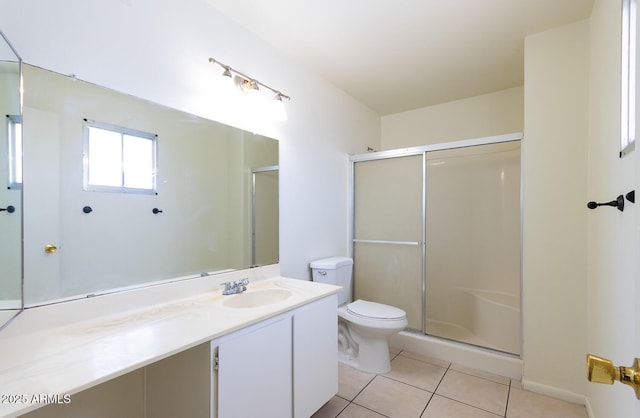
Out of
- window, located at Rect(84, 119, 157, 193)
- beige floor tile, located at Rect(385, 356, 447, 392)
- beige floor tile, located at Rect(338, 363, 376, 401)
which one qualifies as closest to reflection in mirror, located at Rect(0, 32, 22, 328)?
window, located at Rect(84, 119, 157, 193)

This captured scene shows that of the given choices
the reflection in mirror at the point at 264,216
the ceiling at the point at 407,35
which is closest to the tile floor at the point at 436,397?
the reflection in mirror at the point at 264,216

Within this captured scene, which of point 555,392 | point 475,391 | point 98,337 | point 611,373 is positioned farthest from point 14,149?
point 555,392

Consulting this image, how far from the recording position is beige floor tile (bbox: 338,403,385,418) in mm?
1685

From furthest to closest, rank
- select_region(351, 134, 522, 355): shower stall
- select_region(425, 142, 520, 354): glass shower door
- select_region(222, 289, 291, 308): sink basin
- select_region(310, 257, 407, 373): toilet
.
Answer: select_region(425, 142, 520, 354): glass shower door, select_region(351, 134, 522, 355): shower stall, select_region(310, 257, 407, 373): toilet, select_region(222, 289, 291, 308): sink basin

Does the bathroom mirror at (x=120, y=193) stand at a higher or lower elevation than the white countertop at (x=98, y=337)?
higher

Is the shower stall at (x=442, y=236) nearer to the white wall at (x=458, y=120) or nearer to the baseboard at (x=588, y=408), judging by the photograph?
the white wall at (x=458, y=120)

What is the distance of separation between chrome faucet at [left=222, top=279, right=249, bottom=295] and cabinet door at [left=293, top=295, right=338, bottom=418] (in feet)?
1.36

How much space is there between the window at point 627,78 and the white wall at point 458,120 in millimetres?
1850

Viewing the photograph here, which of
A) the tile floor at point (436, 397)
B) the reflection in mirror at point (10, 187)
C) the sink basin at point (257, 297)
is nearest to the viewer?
the reflection in mirror at point (10, 187)

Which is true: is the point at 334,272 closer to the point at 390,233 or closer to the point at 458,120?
the point at 390,233

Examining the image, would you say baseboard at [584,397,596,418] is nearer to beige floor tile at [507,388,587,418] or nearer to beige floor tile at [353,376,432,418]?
beige floor tile at [507,388,587,418]

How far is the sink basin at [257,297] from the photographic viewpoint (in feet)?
5.31

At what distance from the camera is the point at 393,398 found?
1.86m

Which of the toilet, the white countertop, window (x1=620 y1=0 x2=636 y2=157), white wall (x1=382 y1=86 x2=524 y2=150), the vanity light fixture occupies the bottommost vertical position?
the toilet
